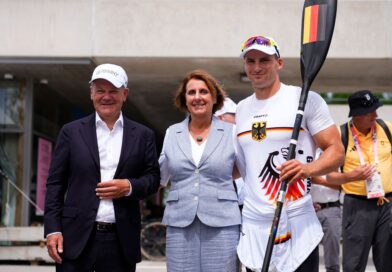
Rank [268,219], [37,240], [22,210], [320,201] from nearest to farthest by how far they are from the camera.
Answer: [268,219] < [320,201] < [37,240] < [22,210]

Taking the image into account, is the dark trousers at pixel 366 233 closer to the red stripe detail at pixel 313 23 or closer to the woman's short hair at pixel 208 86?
the woman's short hair at pixel 208 86

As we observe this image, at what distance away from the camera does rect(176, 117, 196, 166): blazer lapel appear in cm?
391

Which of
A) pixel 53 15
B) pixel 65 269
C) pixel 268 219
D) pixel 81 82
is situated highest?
pixel 53 15

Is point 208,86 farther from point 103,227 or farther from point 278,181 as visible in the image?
point 103,227

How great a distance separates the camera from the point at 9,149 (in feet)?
41.3

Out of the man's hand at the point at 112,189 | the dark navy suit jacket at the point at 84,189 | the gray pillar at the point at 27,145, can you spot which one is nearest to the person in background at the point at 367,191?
the dark navy suit jacket at the point at 84,189

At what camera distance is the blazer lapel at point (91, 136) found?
3792 mm

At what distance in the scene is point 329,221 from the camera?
7828 millimetres

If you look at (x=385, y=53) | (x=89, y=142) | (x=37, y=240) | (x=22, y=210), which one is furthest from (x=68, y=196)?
(x=22, y=210)

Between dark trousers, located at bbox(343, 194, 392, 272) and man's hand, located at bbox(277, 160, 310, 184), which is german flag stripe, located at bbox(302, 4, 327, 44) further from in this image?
dark trousers, located at bbox(343, 194, 392, 272)

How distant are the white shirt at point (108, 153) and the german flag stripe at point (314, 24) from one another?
1.29 metres

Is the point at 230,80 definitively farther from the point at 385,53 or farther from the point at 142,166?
the point at 142,166

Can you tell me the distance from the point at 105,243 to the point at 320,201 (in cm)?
469

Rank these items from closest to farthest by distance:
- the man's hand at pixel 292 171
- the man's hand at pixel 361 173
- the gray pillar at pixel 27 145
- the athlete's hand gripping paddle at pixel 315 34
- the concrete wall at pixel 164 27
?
the man's hand at pixel 292 171 < the athlete's hand gripping paddle at pixel 315 34 < the man's hand at pixel 361 173 < the concrete wall at pixel 164 27 < the gray pillar at pixel 27 145
